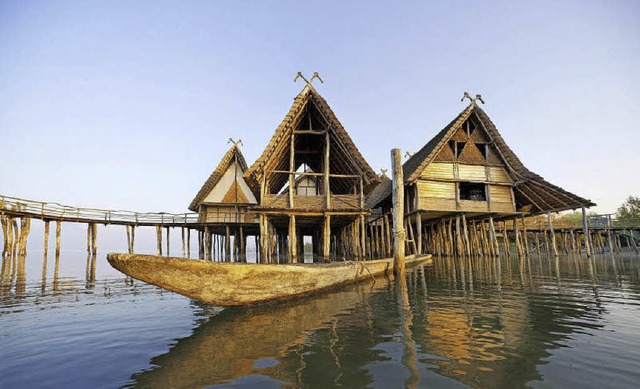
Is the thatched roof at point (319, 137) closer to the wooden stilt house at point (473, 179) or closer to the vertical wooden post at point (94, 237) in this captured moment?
the wooden stilt house at point (473, 179)

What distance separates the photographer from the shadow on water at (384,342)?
7.20 ft

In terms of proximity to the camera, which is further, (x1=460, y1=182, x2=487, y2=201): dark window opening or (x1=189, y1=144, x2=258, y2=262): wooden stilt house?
(x1=189, y1=144, x2=258, y2=262): wooden stilt house

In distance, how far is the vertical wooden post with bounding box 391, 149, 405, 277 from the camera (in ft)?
26.1

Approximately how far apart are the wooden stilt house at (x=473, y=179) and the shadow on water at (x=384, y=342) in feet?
36.8

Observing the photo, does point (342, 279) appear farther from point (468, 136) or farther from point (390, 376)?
point (468, 136)

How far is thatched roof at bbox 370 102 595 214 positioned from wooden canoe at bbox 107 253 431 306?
11.6 metres

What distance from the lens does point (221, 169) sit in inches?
827

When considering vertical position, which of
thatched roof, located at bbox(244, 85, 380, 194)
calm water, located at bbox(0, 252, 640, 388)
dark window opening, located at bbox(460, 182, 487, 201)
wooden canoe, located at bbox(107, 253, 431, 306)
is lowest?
calm water, located at bbox(0, 252, 640, 388)

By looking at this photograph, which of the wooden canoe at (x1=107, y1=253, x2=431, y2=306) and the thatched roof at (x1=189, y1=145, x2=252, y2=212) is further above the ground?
the thatched roof at (x1=189, y1=145, x2=252, y2=212)

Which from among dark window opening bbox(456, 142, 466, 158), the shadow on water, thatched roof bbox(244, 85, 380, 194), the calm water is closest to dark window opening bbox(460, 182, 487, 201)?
dark window opening bbox(456, 142, 466, 158)

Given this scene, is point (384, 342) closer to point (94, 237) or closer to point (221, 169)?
point (221, 169)

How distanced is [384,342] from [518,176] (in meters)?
17.7

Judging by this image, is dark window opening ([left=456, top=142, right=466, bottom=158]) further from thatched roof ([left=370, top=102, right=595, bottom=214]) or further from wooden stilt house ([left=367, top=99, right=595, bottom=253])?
thatched roof ([left=370, top=102, right=595, bottom=214])

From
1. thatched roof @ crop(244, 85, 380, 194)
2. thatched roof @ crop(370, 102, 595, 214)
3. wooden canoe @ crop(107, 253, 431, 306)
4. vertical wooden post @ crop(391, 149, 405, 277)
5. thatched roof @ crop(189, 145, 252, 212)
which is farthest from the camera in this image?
thatched roof @ crop(189, 145, 252, 212)
